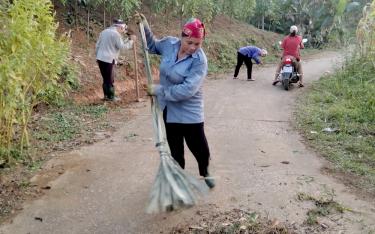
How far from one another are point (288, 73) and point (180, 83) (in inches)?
298

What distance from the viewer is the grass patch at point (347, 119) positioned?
18.5ft

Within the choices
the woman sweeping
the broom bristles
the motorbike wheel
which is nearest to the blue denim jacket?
the woman sweeping

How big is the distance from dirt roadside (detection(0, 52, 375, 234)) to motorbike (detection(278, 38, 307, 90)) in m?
3.50

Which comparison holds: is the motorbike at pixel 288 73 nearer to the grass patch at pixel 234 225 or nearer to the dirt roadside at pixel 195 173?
the dirt roadside at pixel 195 173

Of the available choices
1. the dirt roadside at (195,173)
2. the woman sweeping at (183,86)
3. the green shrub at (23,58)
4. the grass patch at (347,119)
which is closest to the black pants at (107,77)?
the dirt roadside at (195,173)

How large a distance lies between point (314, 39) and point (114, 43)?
1643cm

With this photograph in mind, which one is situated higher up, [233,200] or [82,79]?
[82,79]

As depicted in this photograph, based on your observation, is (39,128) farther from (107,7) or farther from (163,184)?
(107,7)

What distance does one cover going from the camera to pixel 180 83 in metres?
4.04

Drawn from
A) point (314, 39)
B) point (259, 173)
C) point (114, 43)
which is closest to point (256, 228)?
point (259, 173)

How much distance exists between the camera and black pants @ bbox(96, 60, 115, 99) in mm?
8531

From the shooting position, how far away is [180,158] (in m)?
4.52

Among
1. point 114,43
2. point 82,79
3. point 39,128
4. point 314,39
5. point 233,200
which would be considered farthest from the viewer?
point 314,39

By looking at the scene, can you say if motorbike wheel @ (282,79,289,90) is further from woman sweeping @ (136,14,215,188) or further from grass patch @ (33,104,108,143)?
woman sweeping @ (136,14,215,188)
